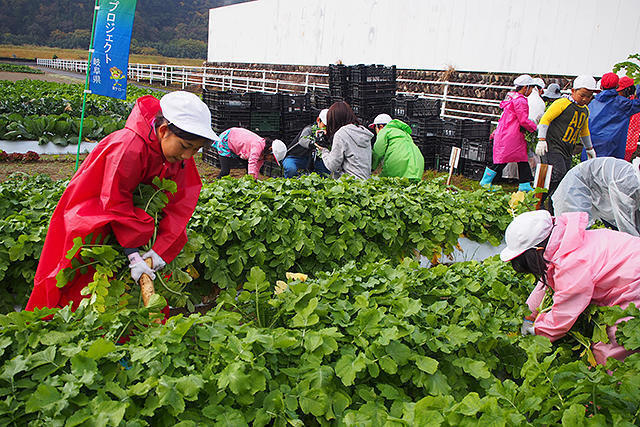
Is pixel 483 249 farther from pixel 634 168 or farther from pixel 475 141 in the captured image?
pixel 475 141

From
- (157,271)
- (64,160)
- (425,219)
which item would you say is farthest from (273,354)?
(64,160)

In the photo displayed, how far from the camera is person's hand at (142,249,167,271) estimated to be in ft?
8.64

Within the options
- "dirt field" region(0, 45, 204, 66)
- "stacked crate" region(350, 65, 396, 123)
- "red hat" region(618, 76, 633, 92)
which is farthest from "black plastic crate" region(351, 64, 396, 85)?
"dirt field" region(0, 45, 204, 66)

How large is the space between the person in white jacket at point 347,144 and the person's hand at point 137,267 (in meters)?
3.38

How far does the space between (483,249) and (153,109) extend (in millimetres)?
3654

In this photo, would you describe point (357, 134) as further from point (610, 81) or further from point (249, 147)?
point (610, 81)

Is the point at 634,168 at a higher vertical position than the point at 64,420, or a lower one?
higher

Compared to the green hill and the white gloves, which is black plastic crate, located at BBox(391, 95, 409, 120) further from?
the green hill

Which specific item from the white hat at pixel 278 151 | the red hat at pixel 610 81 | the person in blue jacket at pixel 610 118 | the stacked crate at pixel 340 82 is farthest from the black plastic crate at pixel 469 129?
the white hat at pixel 278 151

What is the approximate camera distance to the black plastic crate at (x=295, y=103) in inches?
382

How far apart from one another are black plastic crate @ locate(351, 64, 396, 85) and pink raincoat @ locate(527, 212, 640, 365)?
7933 millimetres

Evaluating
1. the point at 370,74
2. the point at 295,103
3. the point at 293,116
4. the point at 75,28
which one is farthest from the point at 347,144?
the point at 75,28

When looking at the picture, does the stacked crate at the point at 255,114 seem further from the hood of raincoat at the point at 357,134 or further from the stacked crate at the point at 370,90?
the hood of raincoat at the point at 357,134

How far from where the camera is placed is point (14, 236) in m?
3.51
